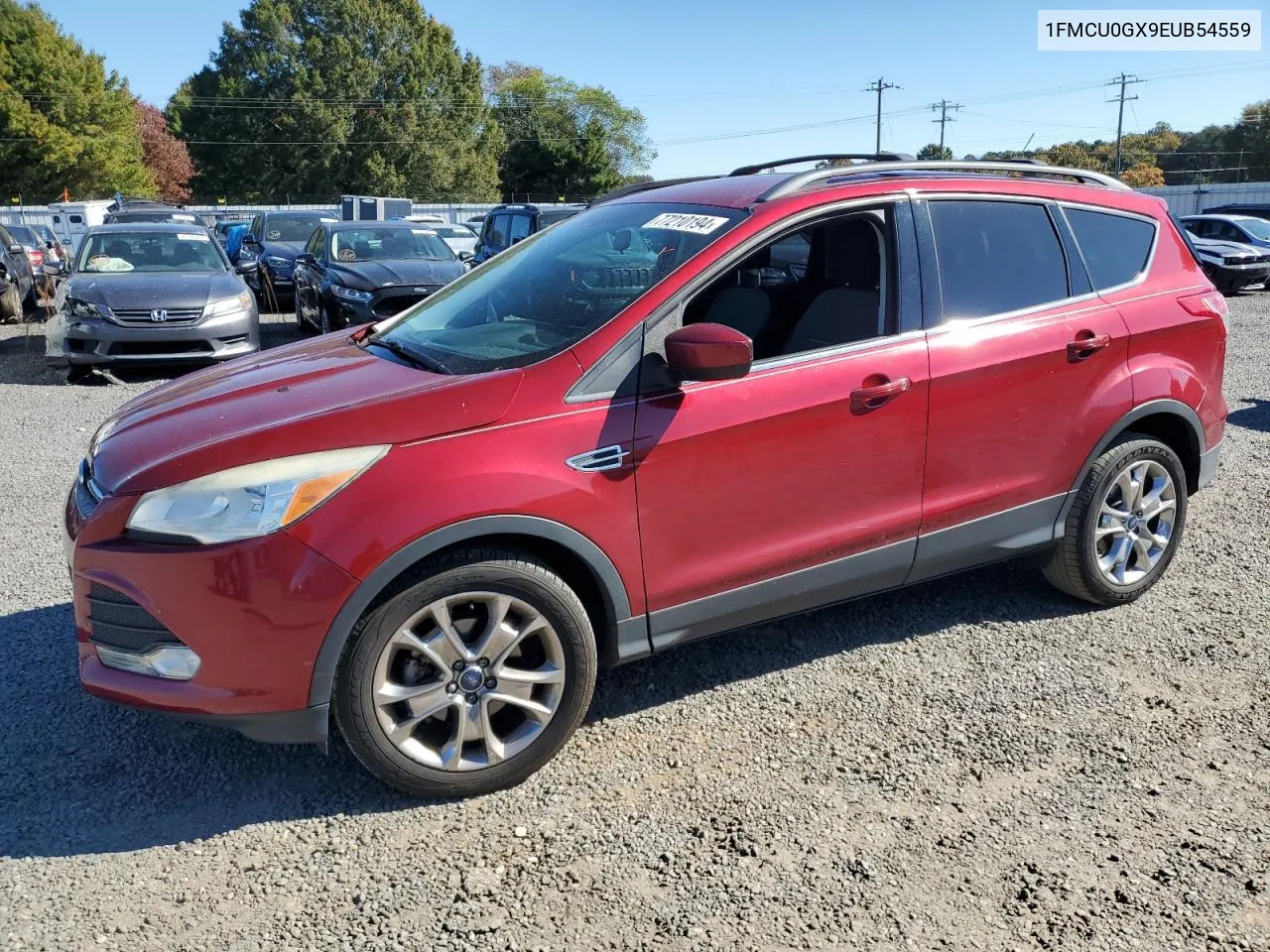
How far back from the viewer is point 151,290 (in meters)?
9.64

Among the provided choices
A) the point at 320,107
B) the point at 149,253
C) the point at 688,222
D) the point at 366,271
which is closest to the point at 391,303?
the point at 366,271

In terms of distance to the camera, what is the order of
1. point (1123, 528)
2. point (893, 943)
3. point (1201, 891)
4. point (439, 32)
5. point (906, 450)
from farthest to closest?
point (439, 32)
point (1123, 528)
point (906, 450)
point (1201, 891)
point (893, 943)

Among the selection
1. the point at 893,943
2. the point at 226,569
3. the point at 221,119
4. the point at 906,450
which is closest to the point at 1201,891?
the point at 893,943

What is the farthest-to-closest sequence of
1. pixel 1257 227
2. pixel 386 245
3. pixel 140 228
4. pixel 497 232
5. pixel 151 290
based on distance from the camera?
pixel 1257 227 < pixel 497 232 < pixel 386 245 < pixel 140 228 < pixel 151 290

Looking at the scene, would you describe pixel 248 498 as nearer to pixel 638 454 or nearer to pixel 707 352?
pixel 638 454

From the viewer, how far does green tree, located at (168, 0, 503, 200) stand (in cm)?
6156

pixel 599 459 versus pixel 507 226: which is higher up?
pixel 507 226

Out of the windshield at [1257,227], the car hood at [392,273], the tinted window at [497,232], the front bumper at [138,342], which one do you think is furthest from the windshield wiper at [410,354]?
the windshield at [1257,227]

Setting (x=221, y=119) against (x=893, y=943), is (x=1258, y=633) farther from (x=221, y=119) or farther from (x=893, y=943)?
(x=221, y=119)

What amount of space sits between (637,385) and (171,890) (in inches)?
75.4

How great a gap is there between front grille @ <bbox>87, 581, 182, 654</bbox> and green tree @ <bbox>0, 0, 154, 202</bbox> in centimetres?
6272

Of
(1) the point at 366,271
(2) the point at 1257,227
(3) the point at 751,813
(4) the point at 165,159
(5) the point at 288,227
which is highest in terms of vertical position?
(4) the point at 165,159

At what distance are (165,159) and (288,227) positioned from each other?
6497 centimetres

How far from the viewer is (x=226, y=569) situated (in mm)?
2604
